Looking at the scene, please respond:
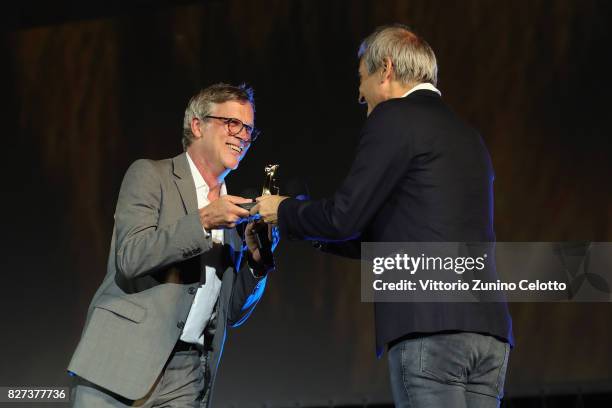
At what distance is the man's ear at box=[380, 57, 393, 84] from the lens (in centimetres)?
196

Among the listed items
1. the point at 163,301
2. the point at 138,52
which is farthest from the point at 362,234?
the point at 138,52

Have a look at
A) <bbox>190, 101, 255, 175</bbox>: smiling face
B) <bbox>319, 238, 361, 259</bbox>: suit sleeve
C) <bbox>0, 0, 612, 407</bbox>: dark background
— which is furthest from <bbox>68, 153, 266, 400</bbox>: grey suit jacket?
<bbox>0, 0, 612, 407</bbox>: dark background

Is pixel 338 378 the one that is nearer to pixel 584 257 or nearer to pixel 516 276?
pixel 516 276

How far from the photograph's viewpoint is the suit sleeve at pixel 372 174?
69.1 inches

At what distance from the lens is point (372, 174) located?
1.75m

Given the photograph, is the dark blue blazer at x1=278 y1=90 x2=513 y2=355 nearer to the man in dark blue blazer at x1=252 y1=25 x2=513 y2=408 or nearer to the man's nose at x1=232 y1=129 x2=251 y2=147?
the man in dark blue blazer at x1=252 y1=25 x2=513 y2=408

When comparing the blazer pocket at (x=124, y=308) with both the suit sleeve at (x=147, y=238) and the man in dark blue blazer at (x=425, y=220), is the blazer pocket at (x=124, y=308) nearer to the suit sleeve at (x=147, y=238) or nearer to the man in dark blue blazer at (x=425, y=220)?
the suit sleeve at (x=147, y=238)

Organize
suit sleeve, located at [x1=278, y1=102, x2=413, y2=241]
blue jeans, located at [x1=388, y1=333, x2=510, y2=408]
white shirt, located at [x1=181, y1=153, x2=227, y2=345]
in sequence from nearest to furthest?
1. blue jeans, located at [x1=388, y1=333, x2=510, y2=408]
2. suit sleeve, located at [x1=278, y1=102, x2=413, y2=241]
3. white shirt, located at [x1=181, y1=153, x2=227, y2=345]

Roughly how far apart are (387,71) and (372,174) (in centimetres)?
35

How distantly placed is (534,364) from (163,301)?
7.43ft

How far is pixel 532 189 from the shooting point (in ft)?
12.6

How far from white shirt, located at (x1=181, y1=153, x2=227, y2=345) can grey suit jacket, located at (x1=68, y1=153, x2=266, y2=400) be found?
0.09 ft

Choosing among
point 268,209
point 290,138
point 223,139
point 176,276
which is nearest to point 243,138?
point 223,139

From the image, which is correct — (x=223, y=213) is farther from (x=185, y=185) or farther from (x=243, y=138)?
(x=243, y=138)
